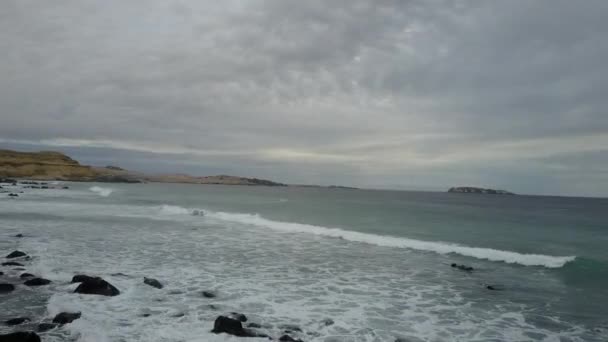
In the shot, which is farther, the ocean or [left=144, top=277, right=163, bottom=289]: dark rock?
[left=144, top=277, right=163, bottom=289]: dark rock

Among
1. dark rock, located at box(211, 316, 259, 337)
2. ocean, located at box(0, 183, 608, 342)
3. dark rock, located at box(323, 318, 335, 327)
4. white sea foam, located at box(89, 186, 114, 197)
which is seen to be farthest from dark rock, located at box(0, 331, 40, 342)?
white sea foam, located at box(89, 186, 114, 197)

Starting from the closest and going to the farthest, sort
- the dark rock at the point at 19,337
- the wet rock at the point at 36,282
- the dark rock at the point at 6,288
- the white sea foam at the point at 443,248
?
the dark rock at the point at 19,337
the dark rock at the point at 6,288
the wet rock at the point at 36,282
the white sea foam at the point at 443,248

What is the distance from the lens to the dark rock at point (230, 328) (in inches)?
314

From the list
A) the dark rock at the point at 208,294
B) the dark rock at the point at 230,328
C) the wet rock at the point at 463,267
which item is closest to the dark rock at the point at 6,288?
the dark rock at the point at 208,294

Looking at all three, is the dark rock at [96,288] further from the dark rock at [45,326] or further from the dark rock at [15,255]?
the dark rock at [15,255]

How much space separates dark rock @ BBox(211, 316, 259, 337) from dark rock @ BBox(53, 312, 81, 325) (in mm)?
3020

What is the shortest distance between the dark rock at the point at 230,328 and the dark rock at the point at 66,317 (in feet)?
9.91

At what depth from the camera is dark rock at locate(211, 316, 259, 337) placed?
26.2 ft

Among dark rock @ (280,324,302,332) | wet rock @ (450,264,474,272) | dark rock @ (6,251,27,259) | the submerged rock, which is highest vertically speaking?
wet rock @ (450,264,474,272)

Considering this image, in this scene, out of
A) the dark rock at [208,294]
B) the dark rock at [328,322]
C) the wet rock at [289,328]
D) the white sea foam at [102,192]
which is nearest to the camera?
the wet rock at [289,328]

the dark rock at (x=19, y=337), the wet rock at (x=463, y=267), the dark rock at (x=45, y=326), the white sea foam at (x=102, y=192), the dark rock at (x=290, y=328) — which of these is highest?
the dark rock at (x=19, y=337)

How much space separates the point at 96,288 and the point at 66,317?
2.15m

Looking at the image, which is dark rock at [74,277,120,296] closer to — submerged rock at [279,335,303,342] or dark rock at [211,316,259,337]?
dark rock at [211,316,259,337]

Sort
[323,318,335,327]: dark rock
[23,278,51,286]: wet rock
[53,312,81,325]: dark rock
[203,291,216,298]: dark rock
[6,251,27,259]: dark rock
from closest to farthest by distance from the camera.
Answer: [53,312,81,325]: dark rock < [323,318,335,327]: dark rock < [23,278,51,286]: wet rock < [203,291,216,298]: dark rock < [6,251,27,259]: dark rock
